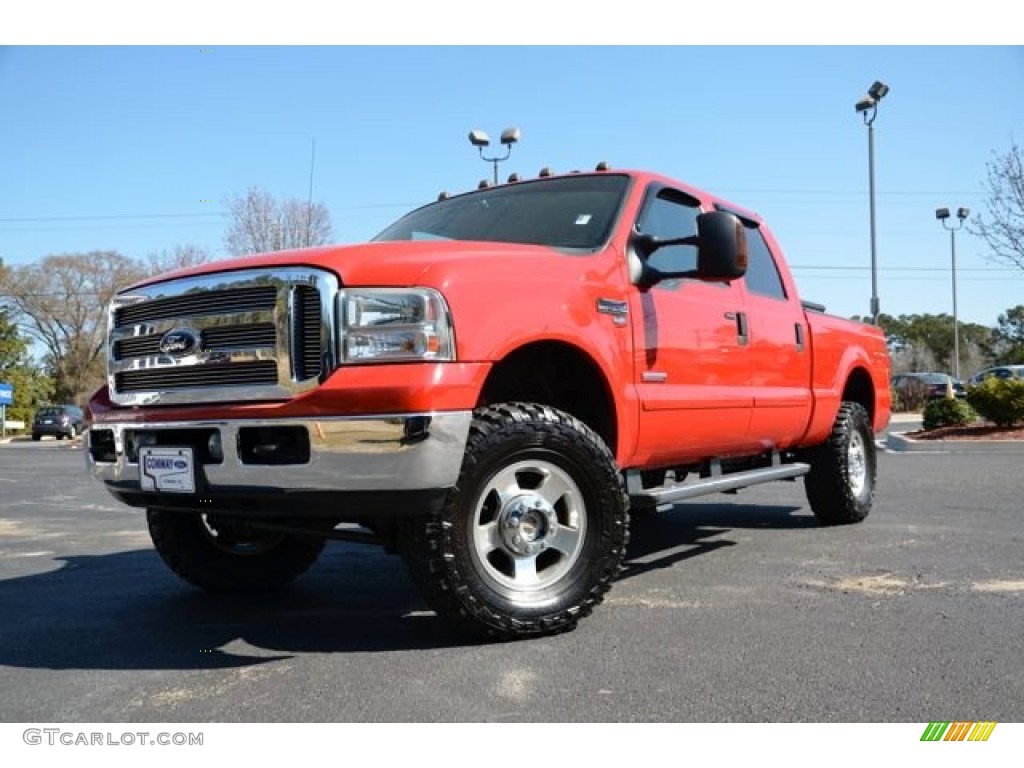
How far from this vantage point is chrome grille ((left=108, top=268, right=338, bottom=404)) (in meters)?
3.21

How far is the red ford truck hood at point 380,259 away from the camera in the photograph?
127 inches

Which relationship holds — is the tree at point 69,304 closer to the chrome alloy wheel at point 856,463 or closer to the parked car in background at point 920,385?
the parked car in background at point 920,385

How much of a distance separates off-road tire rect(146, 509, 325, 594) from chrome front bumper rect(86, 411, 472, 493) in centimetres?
114

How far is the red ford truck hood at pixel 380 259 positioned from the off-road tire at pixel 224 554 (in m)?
1.29

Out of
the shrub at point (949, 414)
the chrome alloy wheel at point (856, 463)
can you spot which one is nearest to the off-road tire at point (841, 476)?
the chrome alloy wheel at point (856, 463)

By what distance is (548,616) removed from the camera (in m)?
3.45

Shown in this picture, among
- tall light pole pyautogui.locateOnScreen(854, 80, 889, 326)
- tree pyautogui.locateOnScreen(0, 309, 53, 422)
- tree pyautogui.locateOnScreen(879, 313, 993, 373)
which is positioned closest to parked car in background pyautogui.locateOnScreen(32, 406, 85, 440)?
tree pyautogui.locateOnScreen(0, 309, 53, 422)

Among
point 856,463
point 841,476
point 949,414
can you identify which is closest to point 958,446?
point 949,414

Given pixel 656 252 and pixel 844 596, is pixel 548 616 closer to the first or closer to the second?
pixel 844 596

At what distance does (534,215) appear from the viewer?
15.1ft

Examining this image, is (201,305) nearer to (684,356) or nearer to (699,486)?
(684,356)

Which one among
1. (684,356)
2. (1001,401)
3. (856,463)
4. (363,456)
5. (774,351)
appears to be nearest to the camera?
(363,456)

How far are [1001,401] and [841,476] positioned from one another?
11.1 m

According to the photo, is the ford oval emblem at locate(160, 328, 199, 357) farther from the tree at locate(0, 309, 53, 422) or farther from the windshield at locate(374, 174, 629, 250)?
the tree at locate(0, 309, 53, 422)
